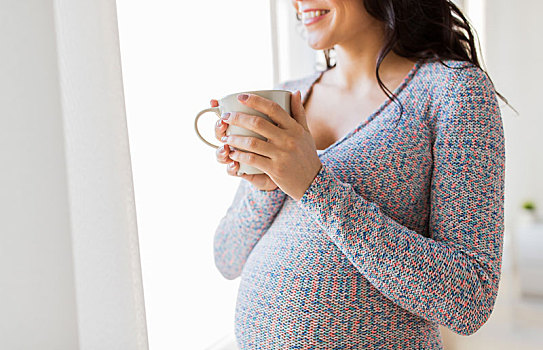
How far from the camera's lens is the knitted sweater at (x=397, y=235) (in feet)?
2.11

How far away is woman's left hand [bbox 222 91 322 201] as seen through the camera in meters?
0.58

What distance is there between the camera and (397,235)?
25.6 inches

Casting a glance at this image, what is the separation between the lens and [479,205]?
0.66 meters

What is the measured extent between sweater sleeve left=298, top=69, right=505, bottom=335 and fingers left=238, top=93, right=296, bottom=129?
9 centimetres

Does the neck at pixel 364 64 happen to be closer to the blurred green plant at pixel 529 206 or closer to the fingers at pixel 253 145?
the fingers at pixel 253 145

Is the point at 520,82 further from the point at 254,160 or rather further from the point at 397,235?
the point at 254,160

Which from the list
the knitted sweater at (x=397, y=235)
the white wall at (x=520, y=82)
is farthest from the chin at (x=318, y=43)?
the white wall at (x=520, y=82)

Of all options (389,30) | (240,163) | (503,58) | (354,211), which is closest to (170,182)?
(240,163)

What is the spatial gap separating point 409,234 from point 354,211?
9 centimetres

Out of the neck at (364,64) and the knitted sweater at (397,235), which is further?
the neck at (364,64)

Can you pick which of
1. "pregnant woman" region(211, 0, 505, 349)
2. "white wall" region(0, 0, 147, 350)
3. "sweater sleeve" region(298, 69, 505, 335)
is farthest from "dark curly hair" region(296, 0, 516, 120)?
"white wall" region(0, 0, 147, 350)

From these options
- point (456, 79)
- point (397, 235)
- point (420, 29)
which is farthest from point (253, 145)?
point (420, 29)

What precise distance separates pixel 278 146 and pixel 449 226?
0.92 ft

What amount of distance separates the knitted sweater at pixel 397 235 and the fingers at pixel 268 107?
0.29 ft
